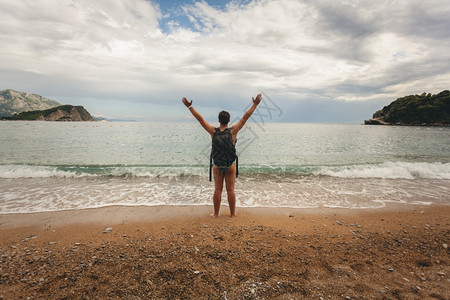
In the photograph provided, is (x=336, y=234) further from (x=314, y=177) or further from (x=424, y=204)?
(x=314, y=177)

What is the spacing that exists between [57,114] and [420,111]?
9000 inches

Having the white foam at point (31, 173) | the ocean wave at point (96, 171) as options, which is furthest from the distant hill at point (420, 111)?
the white foam at point (31, 173)

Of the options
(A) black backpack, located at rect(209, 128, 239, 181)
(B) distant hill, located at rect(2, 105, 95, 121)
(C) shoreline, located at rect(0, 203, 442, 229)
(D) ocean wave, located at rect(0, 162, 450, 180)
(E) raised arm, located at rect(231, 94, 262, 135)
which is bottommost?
(C) shoreline, located at rect(0, 203, 442, 229)

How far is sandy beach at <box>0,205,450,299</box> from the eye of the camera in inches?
116

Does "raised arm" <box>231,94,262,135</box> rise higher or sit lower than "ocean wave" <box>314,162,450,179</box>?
higher

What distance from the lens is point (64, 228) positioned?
5.19 metres

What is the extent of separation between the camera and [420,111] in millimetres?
99438

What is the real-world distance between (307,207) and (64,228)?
7.13m

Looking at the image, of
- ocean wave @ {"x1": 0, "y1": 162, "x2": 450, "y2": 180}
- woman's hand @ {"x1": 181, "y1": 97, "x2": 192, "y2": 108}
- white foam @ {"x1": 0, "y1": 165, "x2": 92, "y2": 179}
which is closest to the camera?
woman's hand @ {"x1": 181, "y1": 97, "x2": 192, "y2": 108}

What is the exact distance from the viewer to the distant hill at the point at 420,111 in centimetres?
A: 9331

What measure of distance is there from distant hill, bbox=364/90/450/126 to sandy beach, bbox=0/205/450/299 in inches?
5062

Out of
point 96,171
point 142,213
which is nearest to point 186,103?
point 142,213

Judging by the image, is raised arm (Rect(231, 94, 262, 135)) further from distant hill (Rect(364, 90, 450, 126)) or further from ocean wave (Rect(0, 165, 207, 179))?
distant hill (Rect(364, 90, 450, 126))

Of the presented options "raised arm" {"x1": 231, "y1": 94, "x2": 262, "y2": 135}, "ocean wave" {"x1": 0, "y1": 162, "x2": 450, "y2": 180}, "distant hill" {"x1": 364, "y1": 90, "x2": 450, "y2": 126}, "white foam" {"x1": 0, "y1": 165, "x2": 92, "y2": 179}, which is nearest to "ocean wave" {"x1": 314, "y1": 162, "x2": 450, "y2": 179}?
"ocean wave" {"x1": 0, "y1": 162, "x2": 450, "y2": 180}
